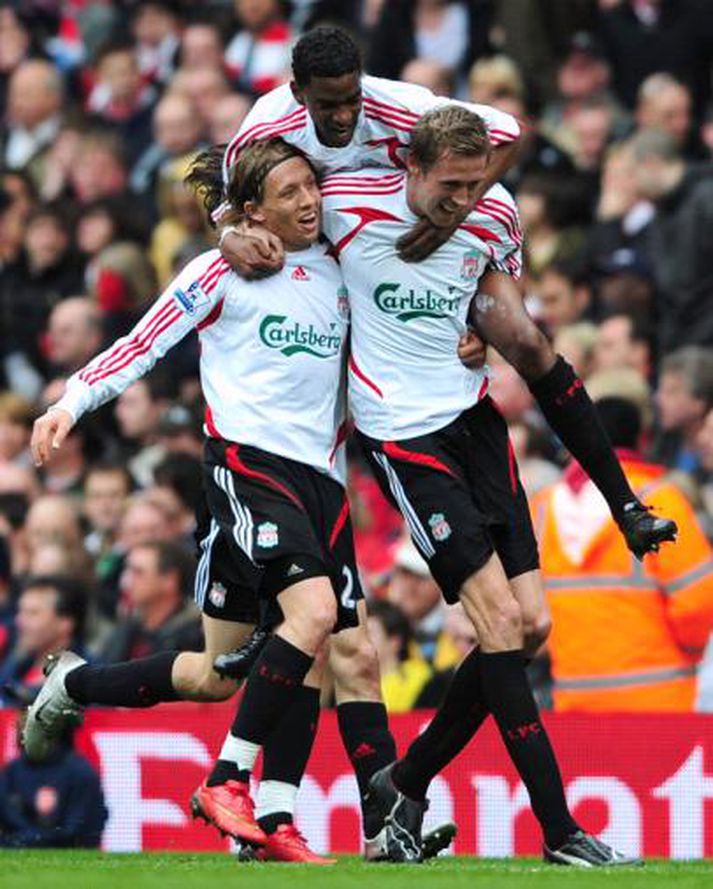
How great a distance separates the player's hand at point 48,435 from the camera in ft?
29.3

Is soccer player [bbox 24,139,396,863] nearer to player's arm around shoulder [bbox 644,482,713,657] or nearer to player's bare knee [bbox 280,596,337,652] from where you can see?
player's bare knee [bbox 280,596,337,652]

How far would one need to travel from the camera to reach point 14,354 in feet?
57.1

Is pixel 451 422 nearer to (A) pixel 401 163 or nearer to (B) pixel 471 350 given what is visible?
(B) pixel 471 350

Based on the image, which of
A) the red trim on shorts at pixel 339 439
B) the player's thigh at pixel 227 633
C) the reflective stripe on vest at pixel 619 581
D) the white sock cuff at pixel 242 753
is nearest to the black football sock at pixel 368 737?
the player's thigh at pixel 227 633

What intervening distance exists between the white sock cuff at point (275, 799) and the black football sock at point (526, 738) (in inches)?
35.2

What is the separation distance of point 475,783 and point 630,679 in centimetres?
93

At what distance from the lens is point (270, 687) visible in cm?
906

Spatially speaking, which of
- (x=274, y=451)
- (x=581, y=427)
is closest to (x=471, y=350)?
(x=581, y=427)

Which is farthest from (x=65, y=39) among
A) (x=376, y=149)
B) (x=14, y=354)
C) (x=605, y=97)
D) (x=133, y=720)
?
(x=376, y=149)

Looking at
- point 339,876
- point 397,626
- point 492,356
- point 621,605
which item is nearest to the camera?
point 339,876

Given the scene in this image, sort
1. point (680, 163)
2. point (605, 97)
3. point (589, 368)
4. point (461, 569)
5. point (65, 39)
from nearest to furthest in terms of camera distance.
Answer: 1. point (461, 569)
2. point (589, 368)
3. point (680, 163)
4. point (605, 97)
5. point (65, 39)

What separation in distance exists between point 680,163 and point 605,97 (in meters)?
1.77

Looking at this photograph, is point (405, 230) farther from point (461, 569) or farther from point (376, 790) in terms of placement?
point (376, 790)

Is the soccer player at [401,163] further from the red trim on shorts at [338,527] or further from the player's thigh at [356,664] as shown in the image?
the player's thigh at [356,664]
